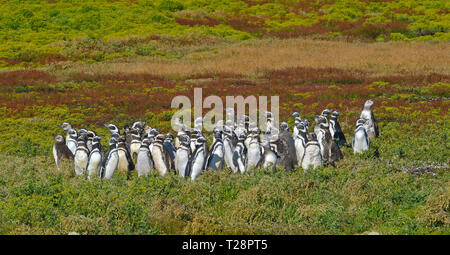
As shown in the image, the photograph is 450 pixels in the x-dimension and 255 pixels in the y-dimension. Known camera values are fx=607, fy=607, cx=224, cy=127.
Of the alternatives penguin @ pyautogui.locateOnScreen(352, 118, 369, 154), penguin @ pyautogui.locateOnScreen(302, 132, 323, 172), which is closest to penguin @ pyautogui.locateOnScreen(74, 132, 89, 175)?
penguin @ pyautogui.locateOnScreen(302, 132, 323, 172)

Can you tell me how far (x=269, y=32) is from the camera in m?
56.4

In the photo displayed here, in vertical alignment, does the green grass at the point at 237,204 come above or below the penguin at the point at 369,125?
below

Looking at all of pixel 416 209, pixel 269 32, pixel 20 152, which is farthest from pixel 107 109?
pixel 269 32

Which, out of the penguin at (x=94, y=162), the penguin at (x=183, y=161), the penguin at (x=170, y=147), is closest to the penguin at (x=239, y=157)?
the penguin at (x=183, y=161)

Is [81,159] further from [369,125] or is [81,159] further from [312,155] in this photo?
[369,125]

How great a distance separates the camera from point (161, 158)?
50.7 ft

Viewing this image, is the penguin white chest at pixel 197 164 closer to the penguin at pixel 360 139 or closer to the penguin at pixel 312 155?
the penguin at pixel 312 155

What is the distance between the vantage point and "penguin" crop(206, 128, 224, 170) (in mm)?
15306

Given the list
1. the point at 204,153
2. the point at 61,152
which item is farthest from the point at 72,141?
the point at 204,153

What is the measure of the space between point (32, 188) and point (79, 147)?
3.42 meters

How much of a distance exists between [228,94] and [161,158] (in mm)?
13798

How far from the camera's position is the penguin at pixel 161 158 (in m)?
15.4

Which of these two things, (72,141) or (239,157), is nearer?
(239,157)

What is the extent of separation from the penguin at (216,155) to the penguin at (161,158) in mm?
1060
